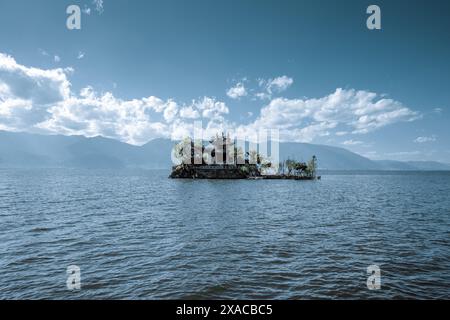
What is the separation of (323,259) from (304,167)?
143 meters

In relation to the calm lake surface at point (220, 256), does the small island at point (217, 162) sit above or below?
above

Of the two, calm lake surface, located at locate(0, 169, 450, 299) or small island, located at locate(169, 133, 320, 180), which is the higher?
small island, located at locate(169, 133, 320, 180)

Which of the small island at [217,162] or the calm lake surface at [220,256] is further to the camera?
the small island at [217,162]

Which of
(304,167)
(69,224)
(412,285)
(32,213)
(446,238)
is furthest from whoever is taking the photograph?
(304,167)

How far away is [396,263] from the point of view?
745 inches

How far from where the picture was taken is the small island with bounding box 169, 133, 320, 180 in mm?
143750

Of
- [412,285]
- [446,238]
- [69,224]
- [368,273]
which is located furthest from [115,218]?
[446,238]

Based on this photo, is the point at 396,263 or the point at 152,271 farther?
the point at 396,263

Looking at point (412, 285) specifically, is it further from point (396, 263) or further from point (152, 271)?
point (152, 271)

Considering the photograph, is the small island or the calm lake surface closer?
the calm lake surface

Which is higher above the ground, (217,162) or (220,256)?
(217,162)

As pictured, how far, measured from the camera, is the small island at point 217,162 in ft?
472

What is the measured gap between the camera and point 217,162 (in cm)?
14875

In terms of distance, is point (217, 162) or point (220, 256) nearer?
point (220, 256)
